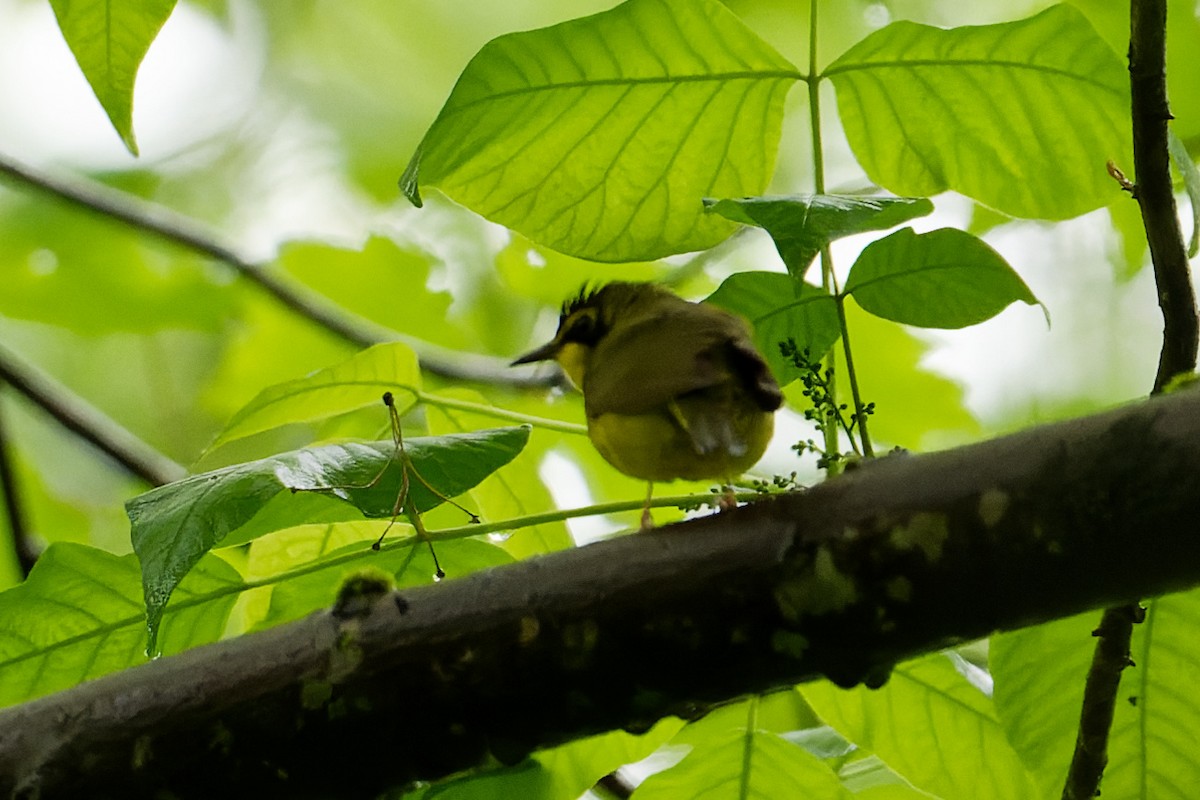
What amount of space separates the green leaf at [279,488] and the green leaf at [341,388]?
Answer: 1.16 ft

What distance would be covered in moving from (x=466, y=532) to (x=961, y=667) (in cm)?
63

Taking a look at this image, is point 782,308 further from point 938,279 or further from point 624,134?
point 624,134

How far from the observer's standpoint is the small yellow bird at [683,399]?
150cm

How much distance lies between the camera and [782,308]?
153 centimetres

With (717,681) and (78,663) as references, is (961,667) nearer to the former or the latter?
(717,681)

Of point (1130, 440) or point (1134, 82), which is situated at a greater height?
point (1134, 82)

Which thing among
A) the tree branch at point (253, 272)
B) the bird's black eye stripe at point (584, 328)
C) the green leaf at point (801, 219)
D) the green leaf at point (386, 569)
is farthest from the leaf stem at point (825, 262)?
the tree branch at point (253, 272)

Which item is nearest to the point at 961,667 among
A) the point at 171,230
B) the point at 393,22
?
the point at 171,230

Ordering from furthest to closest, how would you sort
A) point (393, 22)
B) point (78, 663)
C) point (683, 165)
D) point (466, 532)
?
point (393, 22) → point (683, 165) → point (78, 663) → point (466, 532)

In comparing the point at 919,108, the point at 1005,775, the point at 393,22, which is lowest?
the point at 1005,775

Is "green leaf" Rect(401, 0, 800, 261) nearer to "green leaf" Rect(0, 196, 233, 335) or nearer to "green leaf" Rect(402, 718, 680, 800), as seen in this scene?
"green leaf" Rect(402, 718, 680, 800)

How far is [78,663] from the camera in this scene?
4.79 feet

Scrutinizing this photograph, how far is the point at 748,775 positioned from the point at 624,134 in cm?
79

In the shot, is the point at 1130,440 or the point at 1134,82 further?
the point at 1134,82
